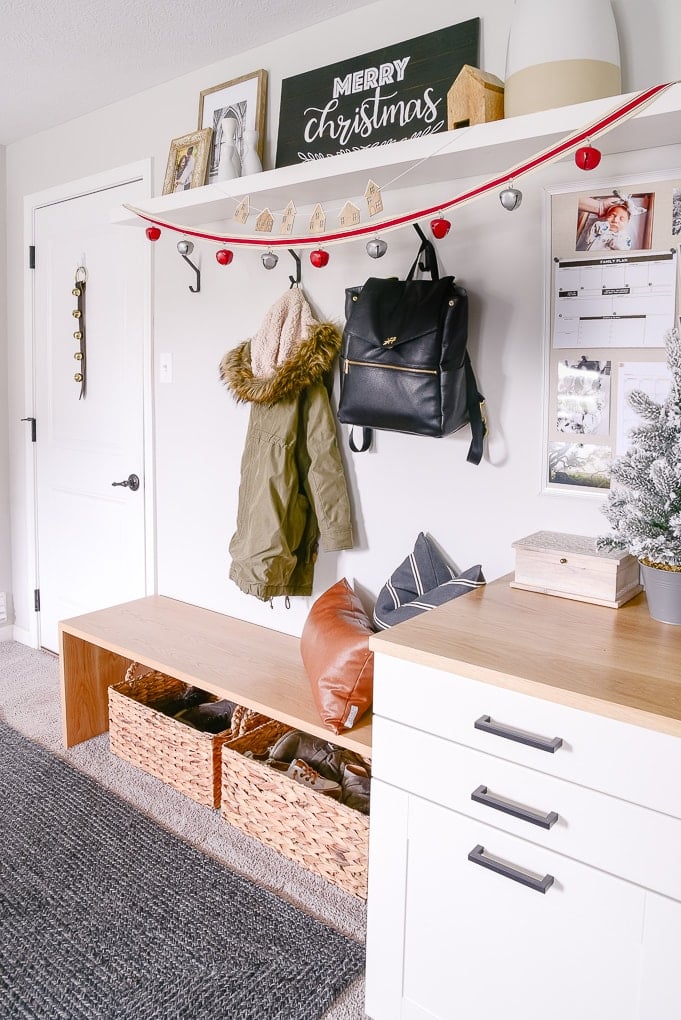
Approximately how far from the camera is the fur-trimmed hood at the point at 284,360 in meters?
2.25

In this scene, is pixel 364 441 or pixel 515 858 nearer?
pixel 515 858

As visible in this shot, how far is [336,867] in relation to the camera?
1.96 meters

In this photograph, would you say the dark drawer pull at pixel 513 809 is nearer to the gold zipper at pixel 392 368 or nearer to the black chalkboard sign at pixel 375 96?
the gold zipper at pixel 392 368

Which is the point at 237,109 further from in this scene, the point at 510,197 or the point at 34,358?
the point at 34,358

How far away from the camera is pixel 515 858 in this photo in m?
1.33

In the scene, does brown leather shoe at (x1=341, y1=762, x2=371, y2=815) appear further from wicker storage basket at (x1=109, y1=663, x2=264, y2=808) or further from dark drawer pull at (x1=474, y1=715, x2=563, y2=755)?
dark drawer pull at (x1=474, y1=715, x2=563, y2=755)

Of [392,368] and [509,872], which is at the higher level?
[392,368]

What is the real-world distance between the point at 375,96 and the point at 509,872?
6.38 feet

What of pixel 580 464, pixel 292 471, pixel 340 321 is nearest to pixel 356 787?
pixel 292 471

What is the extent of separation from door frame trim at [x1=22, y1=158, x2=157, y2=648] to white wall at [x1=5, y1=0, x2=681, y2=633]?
4 cm

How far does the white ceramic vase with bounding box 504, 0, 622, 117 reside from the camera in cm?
163

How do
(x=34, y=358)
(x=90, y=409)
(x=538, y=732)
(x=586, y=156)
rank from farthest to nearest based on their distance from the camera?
(x=34, y=358), (x=90, y=409), (x=586, y=156), (x=538, y=732)

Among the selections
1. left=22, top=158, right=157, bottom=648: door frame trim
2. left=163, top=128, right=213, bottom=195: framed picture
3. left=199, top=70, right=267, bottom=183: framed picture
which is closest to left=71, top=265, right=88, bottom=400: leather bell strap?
left=22, top=158, right=157, bottom=648: door frame trim

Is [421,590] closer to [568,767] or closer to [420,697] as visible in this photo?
[420,697]
